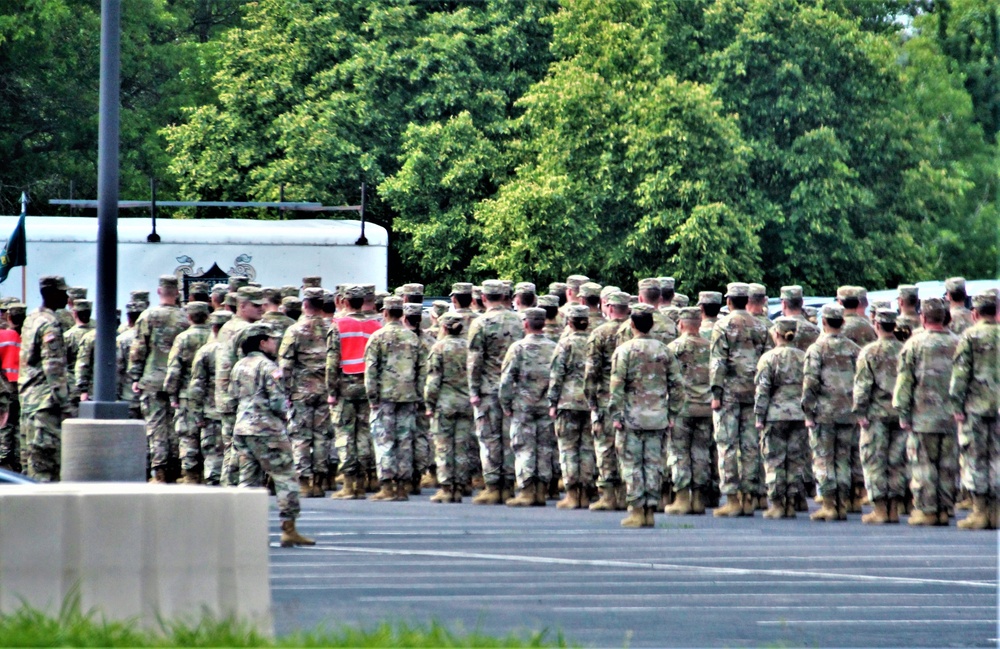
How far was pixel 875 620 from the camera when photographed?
12.7m

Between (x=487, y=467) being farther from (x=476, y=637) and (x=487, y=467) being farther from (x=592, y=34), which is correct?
(x=592, y=34)

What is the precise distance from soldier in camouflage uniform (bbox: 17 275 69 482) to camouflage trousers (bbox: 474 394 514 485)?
184 inches

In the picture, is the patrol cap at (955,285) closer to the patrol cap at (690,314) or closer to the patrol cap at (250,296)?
the patrol cap at (690,314)

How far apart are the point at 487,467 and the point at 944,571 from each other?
681 cm

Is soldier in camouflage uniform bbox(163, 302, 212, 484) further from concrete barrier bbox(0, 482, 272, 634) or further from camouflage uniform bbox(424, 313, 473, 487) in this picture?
concrete barrier bbox(0, 482, 272, 634)

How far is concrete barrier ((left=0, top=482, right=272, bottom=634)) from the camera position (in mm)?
9875

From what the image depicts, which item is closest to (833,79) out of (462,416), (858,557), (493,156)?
(493,156)

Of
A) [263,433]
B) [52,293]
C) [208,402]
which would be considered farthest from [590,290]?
[263,433]

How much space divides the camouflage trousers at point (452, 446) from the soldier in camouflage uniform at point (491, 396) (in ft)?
0.92

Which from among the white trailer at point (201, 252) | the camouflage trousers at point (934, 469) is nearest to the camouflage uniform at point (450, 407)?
the camouflage trousers at point (934, 469)

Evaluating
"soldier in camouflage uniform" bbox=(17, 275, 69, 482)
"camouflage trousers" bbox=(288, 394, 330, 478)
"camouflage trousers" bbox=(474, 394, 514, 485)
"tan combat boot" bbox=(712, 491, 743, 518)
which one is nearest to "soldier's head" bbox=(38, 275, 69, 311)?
"soldier in camouflage uniform" bbox=(17, 275, 69, 482)

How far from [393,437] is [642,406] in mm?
3685

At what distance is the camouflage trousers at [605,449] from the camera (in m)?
19.8

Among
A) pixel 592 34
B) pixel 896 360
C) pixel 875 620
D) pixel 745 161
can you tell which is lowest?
pixel 875 620
